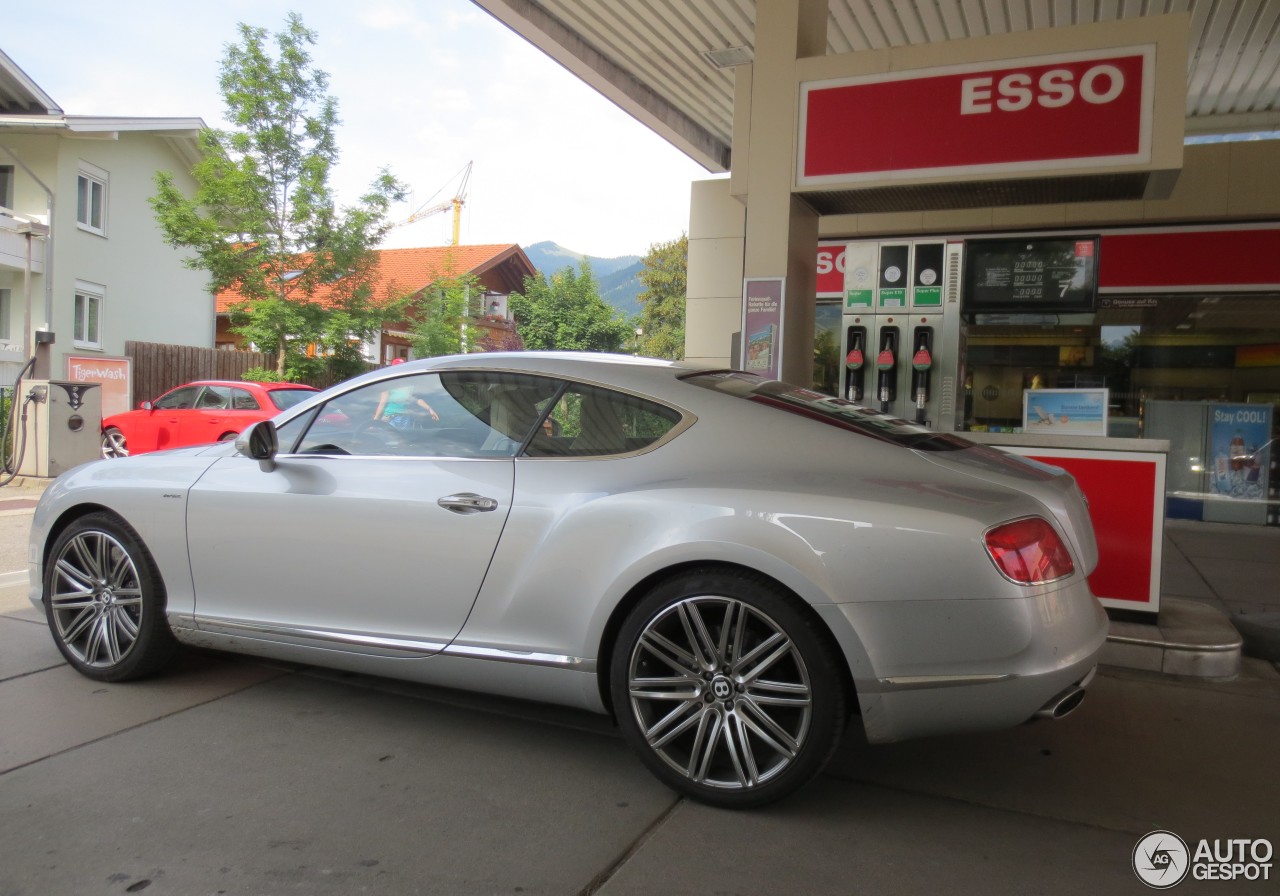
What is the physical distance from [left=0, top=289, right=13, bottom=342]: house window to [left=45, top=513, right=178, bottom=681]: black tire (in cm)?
2020

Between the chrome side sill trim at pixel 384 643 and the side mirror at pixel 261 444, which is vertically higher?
the side mirror at pixel 261 444

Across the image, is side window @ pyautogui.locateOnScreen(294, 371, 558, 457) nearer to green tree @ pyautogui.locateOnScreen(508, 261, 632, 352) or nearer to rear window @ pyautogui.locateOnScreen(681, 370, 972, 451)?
rear window @ pyautogui.locateOnScreen(681, 370, 972, 451)

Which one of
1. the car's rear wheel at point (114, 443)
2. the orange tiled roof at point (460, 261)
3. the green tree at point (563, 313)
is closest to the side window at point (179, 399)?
the car's rear wheel at point (114, 443)

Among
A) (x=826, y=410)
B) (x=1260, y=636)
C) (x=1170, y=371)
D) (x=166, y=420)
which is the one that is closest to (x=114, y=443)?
(x=166, y=420)

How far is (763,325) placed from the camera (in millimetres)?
7117

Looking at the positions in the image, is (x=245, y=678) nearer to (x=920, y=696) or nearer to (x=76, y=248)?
(x=920, y=696)

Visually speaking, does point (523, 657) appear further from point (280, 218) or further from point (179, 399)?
point (280, 218)

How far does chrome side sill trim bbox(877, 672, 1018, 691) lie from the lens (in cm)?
275

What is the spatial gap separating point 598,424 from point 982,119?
4.47m

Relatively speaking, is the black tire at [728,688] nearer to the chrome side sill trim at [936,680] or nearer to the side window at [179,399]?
the chrome side sill trim at [936,680]

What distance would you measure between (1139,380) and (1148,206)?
6.47 ft

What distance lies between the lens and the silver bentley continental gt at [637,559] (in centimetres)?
279

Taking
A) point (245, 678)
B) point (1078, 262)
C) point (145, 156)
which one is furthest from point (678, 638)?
point (145, 156)

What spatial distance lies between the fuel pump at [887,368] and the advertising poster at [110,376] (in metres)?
12.7
